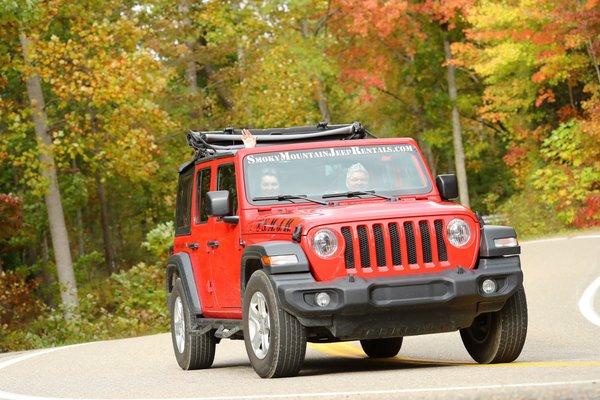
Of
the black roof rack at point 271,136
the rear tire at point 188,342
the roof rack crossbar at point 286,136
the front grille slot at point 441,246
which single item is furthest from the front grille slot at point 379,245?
the rear tire at point 188,342

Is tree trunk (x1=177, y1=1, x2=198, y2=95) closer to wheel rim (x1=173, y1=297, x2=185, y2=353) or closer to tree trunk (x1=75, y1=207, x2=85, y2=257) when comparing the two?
tree trunk (x1=75, y1=207, x2=85, y2=257)

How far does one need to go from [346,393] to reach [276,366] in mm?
1922

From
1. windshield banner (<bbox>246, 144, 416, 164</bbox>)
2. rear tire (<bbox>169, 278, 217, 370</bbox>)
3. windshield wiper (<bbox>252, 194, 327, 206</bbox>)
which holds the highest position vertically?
windshield banner (<bbox>246, 144, 416, 164</bbox>)

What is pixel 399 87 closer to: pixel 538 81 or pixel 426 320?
pixel 538 81

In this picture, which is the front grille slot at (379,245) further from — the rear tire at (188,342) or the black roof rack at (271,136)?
the rear tire at (188,342)

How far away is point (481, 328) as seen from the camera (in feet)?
38.3

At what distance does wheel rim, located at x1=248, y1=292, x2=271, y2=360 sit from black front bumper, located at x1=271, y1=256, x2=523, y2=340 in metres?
0.41

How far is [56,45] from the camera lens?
29.6m

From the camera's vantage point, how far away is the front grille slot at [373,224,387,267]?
1076 cm

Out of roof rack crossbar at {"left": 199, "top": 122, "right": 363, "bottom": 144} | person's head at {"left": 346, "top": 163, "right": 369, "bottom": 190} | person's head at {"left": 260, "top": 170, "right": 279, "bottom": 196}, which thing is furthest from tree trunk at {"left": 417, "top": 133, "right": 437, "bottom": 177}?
person's head at {"left": 260, "top": 170, "right": 279, "bottom": 196}

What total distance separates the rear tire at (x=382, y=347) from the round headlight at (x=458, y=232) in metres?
2.77

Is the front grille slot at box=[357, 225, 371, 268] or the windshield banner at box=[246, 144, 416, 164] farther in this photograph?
the windshield banner at box=[246, 144, 416, 164]

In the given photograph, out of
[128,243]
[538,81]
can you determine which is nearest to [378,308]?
[538,81]

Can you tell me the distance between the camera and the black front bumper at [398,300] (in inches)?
414
